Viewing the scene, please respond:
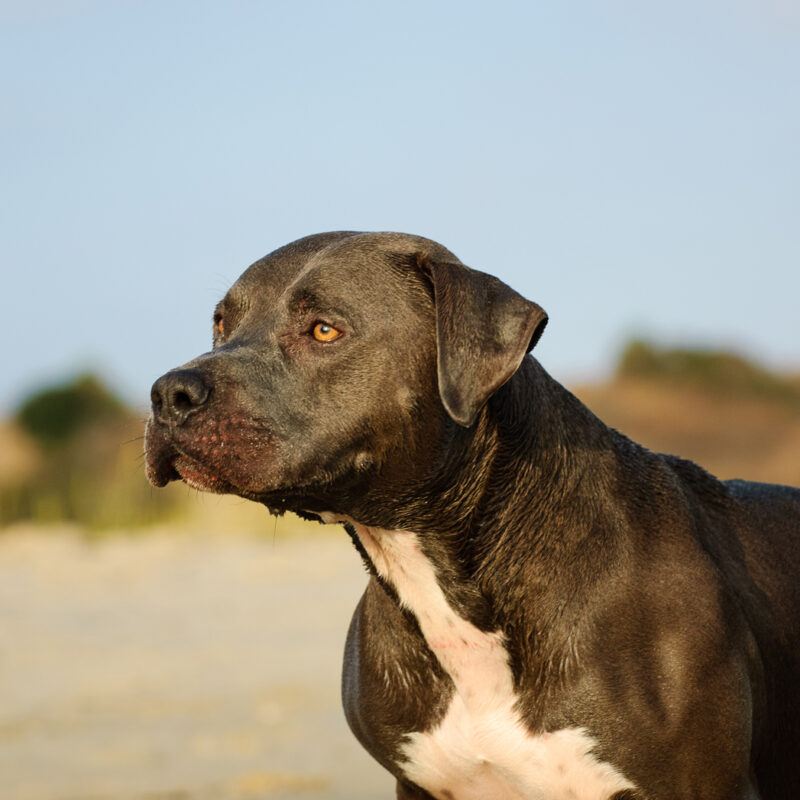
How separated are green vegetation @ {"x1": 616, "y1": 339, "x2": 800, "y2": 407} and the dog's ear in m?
20.8

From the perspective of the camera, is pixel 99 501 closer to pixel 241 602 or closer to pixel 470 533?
pixel 241 602

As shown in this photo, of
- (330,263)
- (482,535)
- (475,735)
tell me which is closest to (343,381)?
(330,263)

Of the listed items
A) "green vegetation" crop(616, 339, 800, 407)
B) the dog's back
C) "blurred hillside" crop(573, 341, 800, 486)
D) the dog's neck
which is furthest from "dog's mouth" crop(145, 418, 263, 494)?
"green vegetation" crop(616, 339, 800, 407)

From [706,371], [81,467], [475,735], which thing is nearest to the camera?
[475,735]

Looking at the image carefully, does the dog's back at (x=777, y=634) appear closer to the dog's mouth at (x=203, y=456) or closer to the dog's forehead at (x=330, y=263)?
the dog's forehead at (x=330, y=263)

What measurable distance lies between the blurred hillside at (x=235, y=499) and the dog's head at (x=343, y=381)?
11.5 metres

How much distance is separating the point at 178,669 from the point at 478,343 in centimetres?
714

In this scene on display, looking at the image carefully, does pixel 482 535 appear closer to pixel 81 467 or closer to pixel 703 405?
pixel 81 467

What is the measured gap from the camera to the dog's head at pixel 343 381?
Answer: 4.16 meters

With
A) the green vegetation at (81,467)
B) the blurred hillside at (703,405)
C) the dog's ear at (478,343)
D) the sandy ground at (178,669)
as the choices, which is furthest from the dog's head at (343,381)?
the blurred hillside at (703,405)

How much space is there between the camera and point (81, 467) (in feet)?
65.8

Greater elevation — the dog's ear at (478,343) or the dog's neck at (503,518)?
the dog's ear at (478,343)

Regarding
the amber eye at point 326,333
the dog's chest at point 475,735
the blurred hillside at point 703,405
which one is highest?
the amber eye at point 326,333

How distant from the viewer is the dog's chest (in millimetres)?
4324
